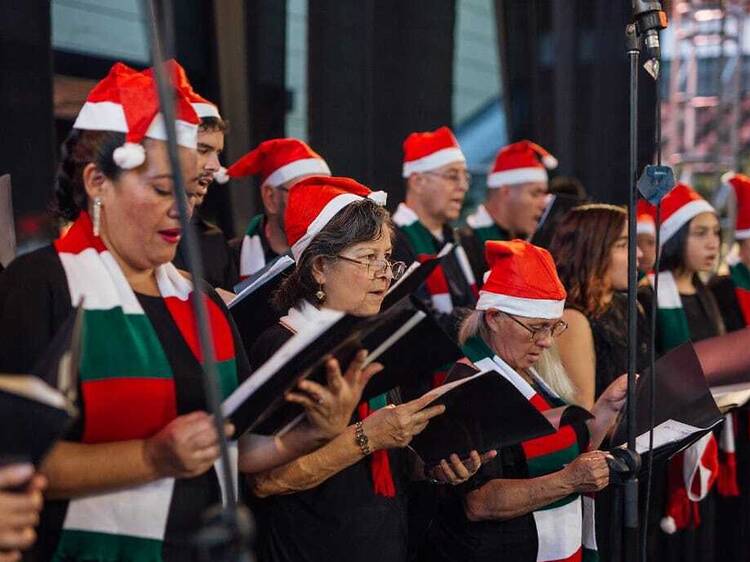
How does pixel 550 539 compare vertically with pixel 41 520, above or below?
below

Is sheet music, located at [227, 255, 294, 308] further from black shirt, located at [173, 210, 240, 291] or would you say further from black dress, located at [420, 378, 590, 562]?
black shirt, located at [173, 210, 240, 291]

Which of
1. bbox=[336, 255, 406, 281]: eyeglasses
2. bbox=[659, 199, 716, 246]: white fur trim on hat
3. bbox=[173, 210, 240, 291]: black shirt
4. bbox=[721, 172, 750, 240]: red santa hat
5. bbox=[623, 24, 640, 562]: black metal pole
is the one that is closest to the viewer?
bbox=[623, 24, 640, 562]: black metal pole

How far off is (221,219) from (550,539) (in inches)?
80.2

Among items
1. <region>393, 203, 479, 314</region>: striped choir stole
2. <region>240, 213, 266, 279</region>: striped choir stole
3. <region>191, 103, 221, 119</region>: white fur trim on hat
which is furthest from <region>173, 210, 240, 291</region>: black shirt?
<region>393, 203, 479, 314</region>: striped choir stole

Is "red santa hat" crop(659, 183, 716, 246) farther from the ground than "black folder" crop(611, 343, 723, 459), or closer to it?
farther from the ground

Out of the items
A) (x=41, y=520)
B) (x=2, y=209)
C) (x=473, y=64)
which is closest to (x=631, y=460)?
(x=41, y=520)

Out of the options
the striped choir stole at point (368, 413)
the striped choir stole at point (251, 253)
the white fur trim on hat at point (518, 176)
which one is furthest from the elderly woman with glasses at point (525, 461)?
the white fur trim on hat at point (518, 176)

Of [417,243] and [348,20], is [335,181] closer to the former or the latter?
[417,243]

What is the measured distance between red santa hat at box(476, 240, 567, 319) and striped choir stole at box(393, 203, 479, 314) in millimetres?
1250

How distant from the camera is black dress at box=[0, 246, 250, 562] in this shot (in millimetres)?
1582

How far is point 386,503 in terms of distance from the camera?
2148mm

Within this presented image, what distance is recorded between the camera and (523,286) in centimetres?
244

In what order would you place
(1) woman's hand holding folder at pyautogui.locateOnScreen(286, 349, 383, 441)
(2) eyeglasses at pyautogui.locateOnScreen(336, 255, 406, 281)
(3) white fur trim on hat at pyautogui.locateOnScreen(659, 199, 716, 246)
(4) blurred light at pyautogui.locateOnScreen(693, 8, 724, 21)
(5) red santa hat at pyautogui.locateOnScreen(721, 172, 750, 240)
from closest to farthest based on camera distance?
(1) woman's hand holding folder at pyautogui.locateOnScreen(286, 349, 383, 441), (2) eyeglasses at pyautogui.locateOnScreen(336, 255, 406, 281), (3) white fur trim on hat at pyautogui.locateOnScreen(659, 199, 716, 246), (5) red santa hat at pyautogui.locateOnScreen(721, 172, 750, 240), (4) blurred light at pyautogui.locateOnScreen(693, 8, 724, 21)

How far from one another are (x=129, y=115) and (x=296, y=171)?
1802mm
